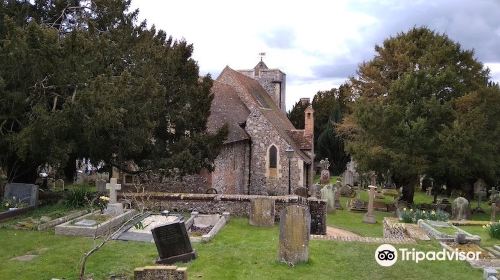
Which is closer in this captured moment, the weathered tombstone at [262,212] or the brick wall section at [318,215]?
the weathered tombstone at [262,212]

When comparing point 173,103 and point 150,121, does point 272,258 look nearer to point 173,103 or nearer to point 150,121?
point 150,121

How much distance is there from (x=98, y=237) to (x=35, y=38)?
276 inches

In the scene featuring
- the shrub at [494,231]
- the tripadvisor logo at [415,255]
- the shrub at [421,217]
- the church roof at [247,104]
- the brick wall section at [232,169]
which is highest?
the church roof at [247,104]

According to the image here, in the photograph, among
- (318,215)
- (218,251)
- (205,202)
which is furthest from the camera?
(205,202)

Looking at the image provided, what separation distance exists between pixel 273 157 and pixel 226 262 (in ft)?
65.0

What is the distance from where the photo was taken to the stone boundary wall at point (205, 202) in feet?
57.7

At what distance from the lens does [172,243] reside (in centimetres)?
1021

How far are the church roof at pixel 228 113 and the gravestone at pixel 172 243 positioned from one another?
51.5 ft

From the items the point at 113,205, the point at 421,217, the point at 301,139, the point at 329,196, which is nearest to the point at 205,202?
the point at 113,205

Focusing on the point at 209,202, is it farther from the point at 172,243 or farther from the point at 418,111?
the point at 418,111

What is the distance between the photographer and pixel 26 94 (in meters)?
16.6

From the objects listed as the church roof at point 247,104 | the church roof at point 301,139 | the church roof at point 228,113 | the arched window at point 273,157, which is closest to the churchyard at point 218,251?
the church roof at point 228,113

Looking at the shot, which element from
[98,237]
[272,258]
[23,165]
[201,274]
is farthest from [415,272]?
[23,165]

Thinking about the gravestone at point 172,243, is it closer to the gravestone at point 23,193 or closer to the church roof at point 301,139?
the gravestone at point 23,193
